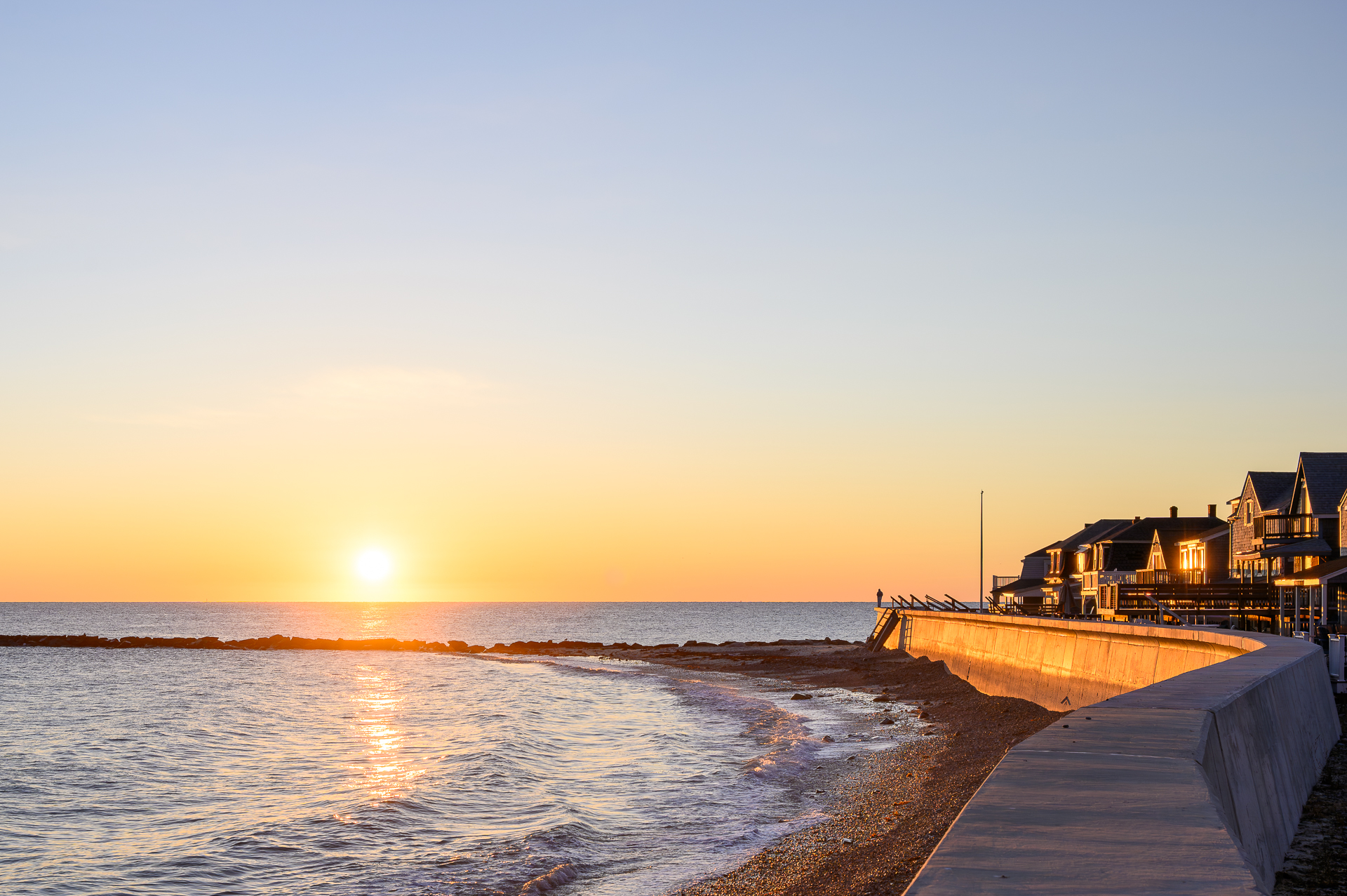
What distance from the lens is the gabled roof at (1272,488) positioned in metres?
52.5

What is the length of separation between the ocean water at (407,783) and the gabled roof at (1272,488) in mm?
24335

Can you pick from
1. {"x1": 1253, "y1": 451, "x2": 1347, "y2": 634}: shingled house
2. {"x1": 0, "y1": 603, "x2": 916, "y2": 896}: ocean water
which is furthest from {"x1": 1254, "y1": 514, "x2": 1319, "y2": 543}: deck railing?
{"x1": 0, "y1": 603, "x2": 916, "y2": 896}: ocean water

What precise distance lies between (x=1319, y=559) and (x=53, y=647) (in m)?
108

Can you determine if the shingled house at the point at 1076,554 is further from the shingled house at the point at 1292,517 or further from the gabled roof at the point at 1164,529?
the shingled house at the point at 1292,517

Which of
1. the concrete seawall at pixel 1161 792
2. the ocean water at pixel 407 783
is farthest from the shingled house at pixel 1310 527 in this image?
the concrete seawall at pixel 1161 792

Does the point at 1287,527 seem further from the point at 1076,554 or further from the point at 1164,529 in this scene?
the point at 1076,554

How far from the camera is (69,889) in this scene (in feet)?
52.3

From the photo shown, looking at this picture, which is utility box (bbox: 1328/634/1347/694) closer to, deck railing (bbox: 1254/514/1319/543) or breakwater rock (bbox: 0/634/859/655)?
deck railing (bbox: 1254/514/1319/543)

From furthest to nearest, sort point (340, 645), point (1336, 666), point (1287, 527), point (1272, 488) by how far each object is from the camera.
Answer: point (340, 645) → point (1272, 488) → point (1287, 527) → point (1336, 666)

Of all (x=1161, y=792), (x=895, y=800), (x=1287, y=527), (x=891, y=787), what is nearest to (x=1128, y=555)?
(x=1287, y=527)

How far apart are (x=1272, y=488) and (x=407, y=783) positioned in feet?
152

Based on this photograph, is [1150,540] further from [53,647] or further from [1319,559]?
[53,647]

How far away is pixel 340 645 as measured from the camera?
101938mm

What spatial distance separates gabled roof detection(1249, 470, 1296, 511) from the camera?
172 feet
